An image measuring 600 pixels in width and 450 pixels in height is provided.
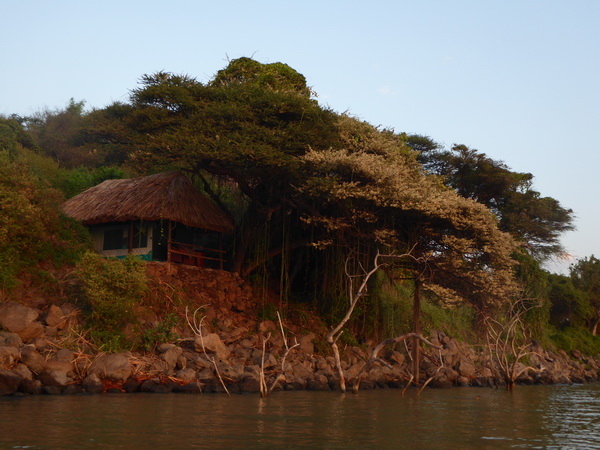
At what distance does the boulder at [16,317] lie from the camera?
51.0ft

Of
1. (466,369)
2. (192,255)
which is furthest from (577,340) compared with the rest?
(192,255)

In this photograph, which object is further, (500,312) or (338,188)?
(500,312)

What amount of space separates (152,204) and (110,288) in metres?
4.04

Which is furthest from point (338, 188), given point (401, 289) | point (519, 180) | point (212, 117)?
point (519, 180)

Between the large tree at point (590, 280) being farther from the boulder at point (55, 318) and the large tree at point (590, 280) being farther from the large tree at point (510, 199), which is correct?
the boulder at point (55, 318)

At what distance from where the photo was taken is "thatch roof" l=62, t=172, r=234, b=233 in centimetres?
2053

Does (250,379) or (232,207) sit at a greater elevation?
(232,207)

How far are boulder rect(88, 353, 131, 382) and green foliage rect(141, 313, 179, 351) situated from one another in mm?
1525

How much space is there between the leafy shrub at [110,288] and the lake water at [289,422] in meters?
3.05

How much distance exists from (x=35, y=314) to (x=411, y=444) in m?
10.3

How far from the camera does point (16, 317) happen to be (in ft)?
51.4

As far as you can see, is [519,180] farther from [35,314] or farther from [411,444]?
[411,444]

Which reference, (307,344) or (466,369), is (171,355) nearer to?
(307,344)

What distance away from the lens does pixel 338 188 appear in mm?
19062
